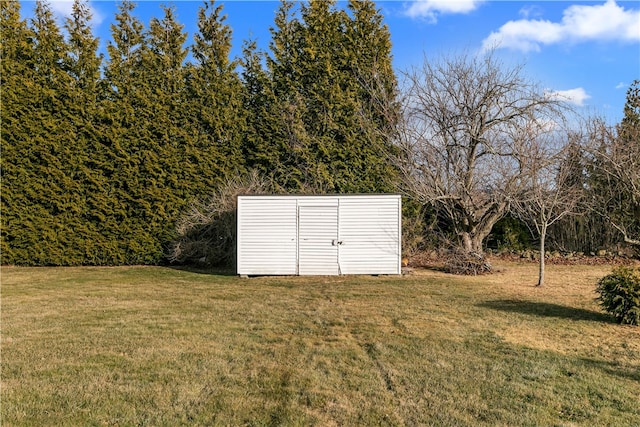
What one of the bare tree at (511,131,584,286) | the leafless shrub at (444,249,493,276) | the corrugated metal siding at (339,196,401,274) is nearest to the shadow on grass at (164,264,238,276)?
the corrugated metal siding at (339,196,401,274)

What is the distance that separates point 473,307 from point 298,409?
4.73 metres

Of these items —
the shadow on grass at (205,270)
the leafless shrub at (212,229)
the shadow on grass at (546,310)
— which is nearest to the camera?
the shadow on grass at (546,310)

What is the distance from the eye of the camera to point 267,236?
11469 millimetres

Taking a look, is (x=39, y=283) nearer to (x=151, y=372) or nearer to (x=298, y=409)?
(x=151, y=372)

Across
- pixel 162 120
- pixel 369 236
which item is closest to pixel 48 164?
pixel 162 120

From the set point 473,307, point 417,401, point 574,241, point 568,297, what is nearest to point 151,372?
point 417,401

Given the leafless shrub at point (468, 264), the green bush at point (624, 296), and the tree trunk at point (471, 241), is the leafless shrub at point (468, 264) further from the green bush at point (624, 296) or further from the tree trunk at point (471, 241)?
A: the green bush at point (624, 296)

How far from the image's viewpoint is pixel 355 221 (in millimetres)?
11484

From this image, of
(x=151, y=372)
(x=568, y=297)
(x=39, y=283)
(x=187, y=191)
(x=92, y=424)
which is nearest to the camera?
(x=92, y=424)

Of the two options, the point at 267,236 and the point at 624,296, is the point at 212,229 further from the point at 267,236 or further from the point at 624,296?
the point at 624,296

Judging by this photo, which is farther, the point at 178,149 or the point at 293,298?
the point at 178,149

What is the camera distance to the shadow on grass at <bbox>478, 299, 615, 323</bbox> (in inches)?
260

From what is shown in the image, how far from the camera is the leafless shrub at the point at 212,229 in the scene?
13.0m

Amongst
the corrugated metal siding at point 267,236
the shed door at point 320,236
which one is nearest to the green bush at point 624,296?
the shed door at point 320,236
